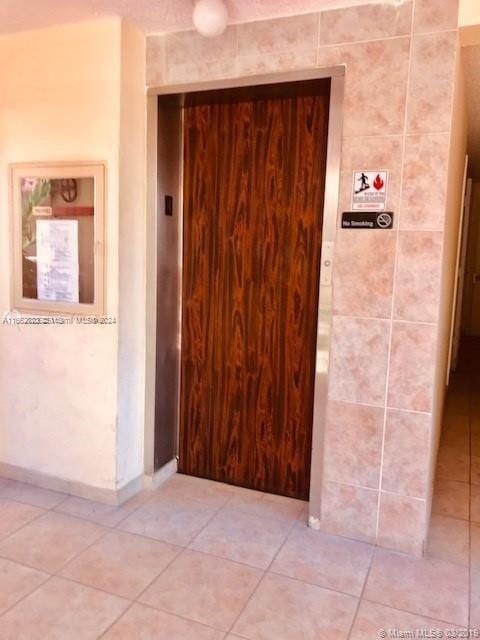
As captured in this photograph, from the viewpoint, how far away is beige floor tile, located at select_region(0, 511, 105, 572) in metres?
2.10

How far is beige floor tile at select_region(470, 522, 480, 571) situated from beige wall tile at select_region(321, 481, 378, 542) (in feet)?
1.37

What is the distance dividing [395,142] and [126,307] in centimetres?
143

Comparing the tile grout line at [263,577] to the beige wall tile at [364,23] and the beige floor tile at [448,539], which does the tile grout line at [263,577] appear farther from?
the beige wall tile at [364,23]

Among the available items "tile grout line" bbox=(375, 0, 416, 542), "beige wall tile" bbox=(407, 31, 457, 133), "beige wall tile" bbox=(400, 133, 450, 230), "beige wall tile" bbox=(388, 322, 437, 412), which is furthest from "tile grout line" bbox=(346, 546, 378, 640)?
"beige wall tile" bbox=(407, 31, 457, 133)

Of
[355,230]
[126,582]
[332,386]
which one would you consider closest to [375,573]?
[332,386]

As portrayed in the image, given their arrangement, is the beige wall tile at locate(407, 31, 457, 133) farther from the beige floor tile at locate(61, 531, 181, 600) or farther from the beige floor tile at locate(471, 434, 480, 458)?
the beige floor tile at locate(471, 434, 480, 458)

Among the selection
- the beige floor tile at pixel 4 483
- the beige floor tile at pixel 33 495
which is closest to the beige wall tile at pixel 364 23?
the beige floor tile at pixel 33 495

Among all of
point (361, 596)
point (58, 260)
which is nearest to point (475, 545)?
point (361, 596)

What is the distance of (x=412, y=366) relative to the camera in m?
2.13

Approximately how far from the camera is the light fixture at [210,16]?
2.06 metres

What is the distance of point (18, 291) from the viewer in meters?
2.67

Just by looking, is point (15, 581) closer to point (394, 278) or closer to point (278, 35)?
point (394, 278)

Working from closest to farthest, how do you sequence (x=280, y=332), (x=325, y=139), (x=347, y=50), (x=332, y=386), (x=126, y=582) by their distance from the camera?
(x=126, y=582), (x=347, y=50), (x=332, y=386), (x=325, y=139), (x=280, y=332)

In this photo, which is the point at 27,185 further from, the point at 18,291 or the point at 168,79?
the point at 168,79
